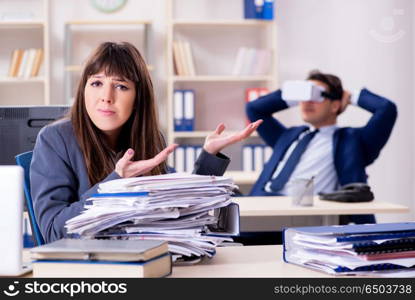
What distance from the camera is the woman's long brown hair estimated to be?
1756 millimetres

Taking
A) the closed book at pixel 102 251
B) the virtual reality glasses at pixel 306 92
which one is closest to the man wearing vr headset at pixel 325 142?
the virtual reality glasses at pixel 306 92

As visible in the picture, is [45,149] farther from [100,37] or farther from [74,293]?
[100,37]

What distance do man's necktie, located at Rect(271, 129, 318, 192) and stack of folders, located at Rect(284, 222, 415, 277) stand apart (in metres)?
2.44

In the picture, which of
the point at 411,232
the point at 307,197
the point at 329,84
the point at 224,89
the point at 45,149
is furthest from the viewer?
the point at 224,89

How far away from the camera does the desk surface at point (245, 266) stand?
1237 mm

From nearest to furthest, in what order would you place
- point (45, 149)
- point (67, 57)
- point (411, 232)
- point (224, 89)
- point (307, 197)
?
point (411, 232), point (45, 149), point (307, 197), point (67, 57), point (224, 89)

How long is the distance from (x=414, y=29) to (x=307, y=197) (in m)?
3.29

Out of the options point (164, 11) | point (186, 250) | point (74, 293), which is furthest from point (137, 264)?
point (164, 11)

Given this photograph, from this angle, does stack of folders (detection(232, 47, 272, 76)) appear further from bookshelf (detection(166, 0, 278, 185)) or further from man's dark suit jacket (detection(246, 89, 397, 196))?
man's dark suit jacket (detection(246, 89, 397, 196))

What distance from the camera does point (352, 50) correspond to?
5.65 m

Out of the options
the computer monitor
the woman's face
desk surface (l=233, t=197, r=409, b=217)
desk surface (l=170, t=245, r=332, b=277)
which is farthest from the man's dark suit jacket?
desk surface (l=170, t=245, r=332, b=277)

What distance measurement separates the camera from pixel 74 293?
1.03m

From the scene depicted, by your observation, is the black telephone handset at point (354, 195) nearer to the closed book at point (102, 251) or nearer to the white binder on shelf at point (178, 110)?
the closed book at point (102, 251)

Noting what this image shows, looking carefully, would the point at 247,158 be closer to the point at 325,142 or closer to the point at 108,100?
Answer: the point at 325,142
